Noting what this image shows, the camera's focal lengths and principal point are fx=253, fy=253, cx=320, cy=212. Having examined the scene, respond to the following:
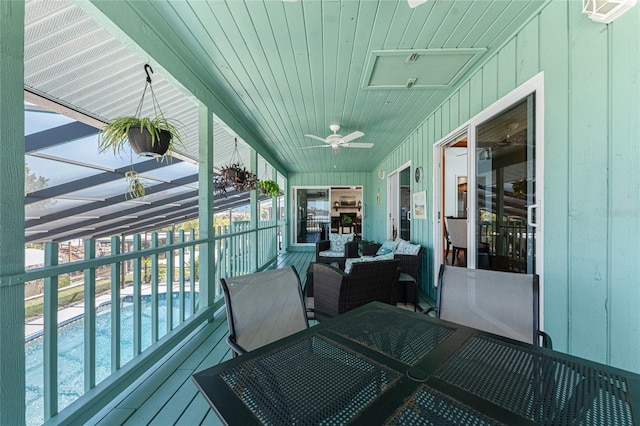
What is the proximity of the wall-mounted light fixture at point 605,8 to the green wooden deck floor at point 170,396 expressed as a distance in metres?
3.08

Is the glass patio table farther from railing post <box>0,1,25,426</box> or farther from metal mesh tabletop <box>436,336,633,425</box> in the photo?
railing post <box>0,1,25,426</box>

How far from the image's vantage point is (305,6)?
1.76 m

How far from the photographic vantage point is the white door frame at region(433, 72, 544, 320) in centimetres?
181

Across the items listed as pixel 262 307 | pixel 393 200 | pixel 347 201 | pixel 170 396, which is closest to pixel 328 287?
pixel 262 307

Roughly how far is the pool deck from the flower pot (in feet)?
5.45

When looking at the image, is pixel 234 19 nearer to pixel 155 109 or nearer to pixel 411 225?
pixel 155 109

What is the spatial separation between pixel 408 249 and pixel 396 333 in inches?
115

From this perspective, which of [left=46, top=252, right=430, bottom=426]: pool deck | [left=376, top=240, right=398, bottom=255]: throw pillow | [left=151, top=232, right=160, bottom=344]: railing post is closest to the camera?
[left=46, top=252, right=430, bottom=426]: pool deck

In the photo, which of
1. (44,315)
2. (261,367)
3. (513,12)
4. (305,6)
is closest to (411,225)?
(513,12)

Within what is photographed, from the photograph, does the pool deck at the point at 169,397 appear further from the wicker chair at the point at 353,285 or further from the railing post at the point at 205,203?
the wicker chair at the point at 353,285

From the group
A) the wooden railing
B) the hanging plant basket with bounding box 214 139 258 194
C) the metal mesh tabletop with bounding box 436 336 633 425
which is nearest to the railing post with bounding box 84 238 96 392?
the wooden railing

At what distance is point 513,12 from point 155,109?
12.3 ft

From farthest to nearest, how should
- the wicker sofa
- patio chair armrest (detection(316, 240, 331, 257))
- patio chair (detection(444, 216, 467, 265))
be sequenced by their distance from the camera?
patio chair armrest (detection(316, 240, 331, 257)) → the wicker sofa → patio chair (detection(444, 216, 467, 265))

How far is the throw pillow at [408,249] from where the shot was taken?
3.70m
